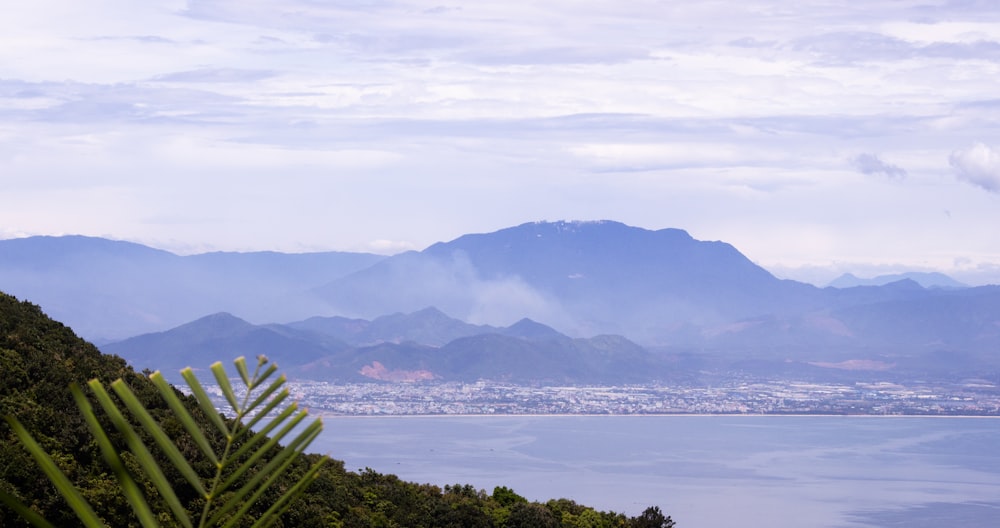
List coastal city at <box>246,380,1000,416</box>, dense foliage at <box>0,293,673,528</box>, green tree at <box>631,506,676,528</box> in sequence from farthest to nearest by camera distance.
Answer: coastal city at <box>246,380,1000,416</box> < green tree at <box>631,506,676,528</box> < dense foliage at <box>0,293,673,528</box>

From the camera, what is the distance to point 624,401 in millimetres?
183875

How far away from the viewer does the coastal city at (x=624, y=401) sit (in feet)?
547

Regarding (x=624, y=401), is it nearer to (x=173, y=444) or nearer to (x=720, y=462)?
(x=720, y=462)

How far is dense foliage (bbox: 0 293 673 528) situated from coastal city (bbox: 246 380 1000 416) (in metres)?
130

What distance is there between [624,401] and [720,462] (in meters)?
71.7

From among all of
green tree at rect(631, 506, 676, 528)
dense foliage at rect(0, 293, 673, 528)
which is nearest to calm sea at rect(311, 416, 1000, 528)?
green tree at rect(631, 506, 676, 528)

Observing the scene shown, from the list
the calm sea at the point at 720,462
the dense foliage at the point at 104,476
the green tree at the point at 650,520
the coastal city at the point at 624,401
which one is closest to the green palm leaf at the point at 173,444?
the dense foliage at the point at 104,476

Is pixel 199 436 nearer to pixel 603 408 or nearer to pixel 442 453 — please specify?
pixel 442 453

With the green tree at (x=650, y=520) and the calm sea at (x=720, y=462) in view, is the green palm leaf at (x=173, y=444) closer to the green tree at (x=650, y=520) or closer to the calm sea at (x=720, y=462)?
the green tree at (x=650, y=520)

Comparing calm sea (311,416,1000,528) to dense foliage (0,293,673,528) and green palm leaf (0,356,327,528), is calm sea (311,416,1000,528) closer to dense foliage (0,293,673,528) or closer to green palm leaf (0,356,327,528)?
dense foliage (0,293,673,528)

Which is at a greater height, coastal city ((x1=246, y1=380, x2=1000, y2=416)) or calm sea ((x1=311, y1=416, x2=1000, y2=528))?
coastal city ((x1=246, y1=380, x2=1000, y2=416))

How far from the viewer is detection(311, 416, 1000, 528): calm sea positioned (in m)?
83.3

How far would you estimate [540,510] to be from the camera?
78.4ft

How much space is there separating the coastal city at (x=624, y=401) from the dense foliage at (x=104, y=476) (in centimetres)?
13028
